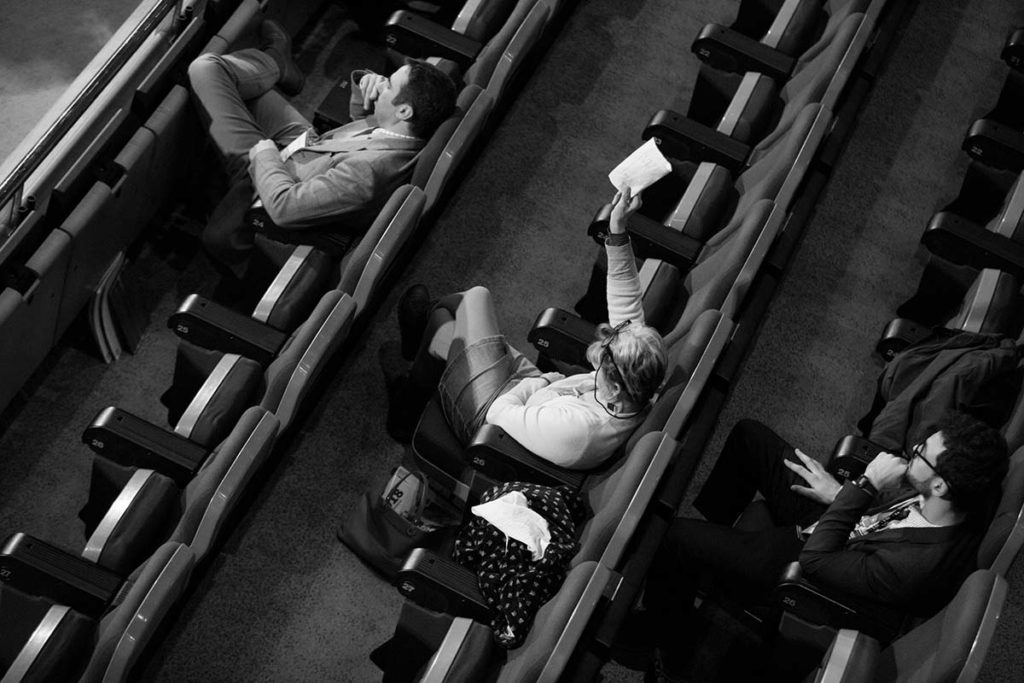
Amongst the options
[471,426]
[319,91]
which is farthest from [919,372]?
[319,91]

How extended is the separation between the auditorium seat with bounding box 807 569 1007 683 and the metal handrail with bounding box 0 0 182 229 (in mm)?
592

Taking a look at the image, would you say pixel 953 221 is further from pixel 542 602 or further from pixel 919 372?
pixel 542 602

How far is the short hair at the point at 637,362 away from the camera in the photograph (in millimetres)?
791

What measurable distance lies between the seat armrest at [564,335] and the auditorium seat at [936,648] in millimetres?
254

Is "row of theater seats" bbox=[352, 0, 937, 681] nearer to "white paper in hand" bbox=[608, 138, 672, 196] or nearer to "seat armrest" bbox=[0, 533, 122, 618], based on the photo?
"white paper in hand" bbox=[608, 138, 672, 196]

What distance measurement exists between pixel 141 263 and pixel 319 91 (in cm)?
24

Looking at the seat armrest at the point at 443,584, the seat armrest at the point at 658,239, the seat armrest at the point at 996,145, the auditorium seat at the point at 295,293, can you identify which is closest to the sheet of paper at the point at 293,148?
the auditorium seat at the point at 295,293

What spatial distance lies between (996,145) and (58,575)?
806mm

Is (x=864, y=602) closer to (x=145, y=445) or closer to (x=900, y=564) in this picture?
(x=900, y=564)

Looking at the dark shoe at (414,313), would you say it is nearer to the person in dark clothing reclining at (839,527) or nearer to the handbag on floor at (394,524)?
the handbag on floor at (394,524)

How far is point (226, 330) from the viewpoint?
0.85 meters

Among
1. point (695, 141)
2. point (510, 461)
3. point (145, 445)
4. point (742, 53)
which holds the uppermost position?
point (742, 53)

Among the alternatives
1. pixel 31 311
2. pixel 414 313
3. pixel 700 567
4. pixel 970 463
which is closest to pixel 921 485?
pixel 970 463

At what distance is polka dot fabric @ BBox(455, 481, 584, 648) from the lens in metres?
0.78
